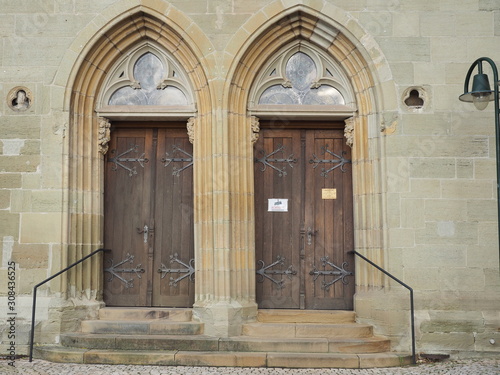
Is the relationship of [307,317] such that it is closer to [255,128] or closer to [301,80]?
[255,128]

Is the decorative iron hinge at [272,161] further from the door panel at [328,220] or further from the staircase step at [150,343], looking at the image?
the staircase step at [150,343]

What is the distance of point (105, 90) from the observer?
8.15m

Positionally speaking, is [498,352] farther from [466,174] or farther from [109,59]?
[109,59]

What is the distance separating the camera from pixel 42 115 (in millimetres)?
7777

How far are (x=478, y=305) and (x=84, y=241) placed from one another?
4690 mm

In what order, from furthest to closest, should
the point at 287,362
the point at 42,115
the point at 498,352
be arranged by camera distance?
the point at 42,115, the point at 498,352, the point at 287,362

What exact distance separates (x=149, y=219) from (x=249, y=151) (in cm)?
155

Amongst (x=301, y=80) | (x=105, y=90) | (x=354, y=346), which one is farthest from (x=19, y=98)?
(x=354, y=346)

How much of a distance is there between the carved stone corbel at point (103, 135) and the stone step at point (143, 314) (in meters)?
1.97

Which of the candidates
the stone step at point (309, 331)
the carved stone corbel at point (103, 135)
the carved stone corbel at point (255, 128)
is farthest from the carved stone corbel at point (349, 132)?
the carved stone corbel at point (103, 135)

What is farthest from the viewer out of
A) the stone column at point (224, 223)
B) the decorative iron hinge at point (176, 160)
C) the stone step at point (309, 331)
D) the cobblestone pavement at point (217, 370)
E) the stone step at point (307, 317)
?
the decorative iron hinge at point (176, 160)

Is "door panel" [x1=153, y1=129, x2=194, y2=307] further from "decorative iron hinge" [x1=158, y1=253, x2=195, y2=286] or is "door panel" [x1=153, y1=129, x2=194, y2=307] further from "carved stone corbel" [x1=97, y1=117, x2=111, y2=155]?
"carved stone corbel" [x1=97, y1=117, x2=111, y2=155]

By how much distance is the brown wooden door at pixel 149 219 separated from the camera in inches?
319

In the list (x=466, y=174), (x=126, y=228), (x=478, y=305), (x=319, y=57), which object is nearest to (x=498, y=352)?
(x=478, y=305)
